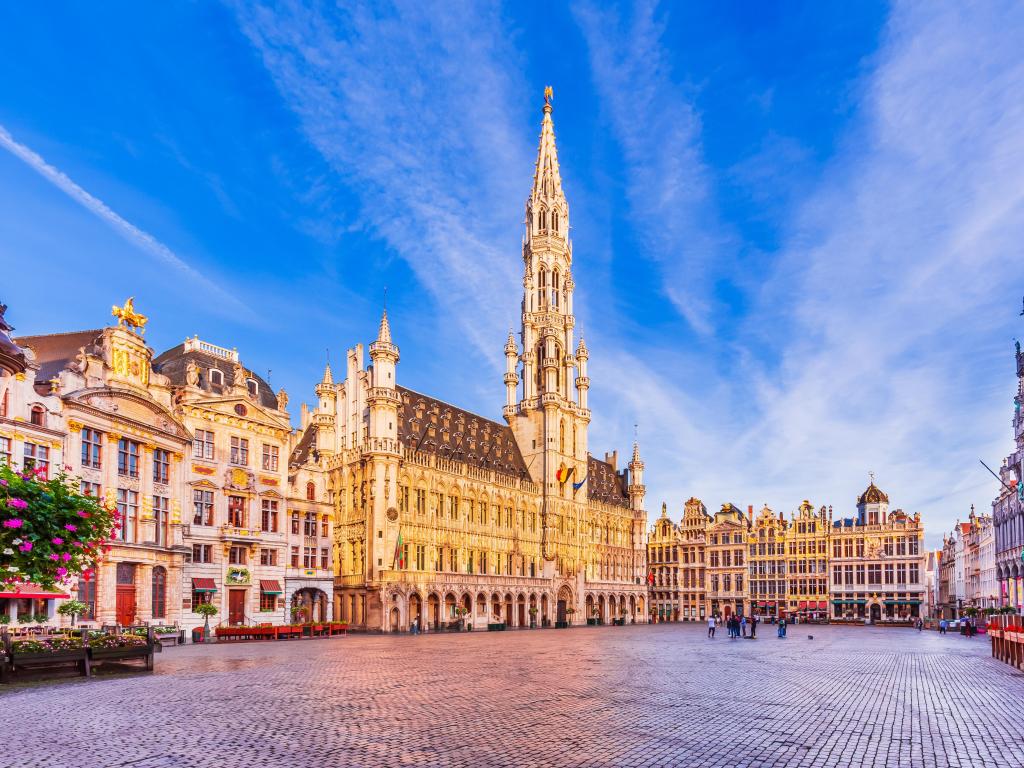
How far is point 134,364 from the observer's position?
49750 millimetres

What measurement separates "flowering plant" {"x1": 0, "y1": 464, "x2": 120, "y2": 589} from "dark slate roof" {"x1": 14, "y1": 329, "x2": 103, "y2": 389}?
81.6ft

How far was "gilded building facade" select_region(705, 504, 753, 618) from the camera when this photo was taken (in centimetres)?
12538

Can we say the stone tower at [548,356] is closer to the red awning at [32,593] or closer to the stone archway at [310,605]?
the stone archway at [310,605]

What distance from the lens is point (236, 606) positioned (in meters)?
56.7

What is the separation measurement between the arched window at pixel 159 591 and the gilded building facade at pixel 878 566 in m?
91.0

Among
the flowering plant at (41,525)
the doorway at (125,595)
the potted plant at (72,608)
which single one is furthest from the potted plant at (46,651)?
the doorway at (125,595)

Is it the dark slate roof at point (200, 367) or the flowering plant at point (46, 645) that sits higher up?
the dark slate roof at point (200, 367)

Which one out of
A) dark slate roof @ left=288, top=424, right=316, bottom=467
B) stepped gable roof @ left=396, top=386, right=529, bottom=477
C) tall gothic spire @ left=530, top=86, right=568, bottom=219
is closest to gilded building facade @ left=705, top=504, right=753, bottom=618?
stepped gable roof @ left=396, top=386, right=529, bottom=477

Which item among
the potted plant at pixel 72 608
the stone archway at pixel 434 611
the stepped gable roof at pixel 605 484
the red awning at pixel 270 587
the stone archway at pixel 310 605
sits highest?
the stepped gable roof at pixel 605 484

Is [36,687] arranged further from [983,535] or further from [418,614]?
[983,535]

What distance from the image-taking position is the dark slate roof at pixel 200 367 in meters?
56.3

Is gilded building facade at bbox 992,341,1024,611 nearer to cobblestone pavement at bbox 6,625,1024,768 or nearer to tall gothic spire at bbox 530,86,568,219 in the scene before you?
cobblestone pavement at bbox 6,625,1024,768

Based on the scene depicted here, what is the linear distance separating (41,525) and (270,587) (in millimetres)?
37137

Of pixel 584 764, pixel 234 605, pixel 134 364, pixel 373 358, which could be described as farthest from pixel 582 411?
pixel 584 764
